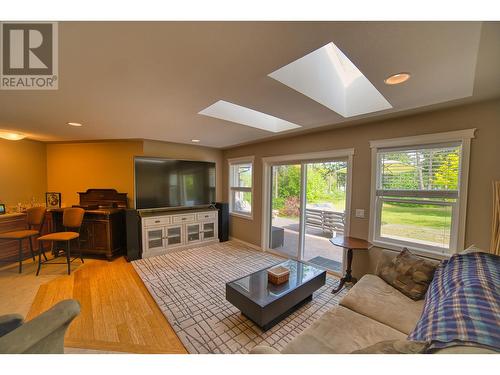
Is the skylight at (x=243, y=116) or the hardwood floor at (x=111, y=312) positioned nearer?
the hardwood floor at (x=111, y=312)

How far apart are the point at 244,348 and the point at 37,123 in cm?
387

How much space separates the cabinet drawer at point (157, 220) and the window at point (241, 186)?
165 cm

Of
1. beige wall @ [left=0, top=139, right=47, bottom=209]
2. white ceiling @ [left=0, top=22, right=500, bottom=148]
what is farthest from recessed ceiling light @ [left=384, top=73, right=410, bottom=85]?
beige wall @ [left=0, top=139, right=47, bottom=209]

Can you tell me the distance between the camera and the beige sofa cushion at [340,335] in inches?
47.8

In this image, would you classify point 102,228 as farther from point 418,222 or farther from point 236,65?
point 418,222

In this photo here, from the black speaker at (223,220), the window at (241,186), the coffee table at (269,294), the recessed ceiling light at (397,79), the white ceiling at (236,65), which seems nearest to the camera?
the white ceiling at (236,65)

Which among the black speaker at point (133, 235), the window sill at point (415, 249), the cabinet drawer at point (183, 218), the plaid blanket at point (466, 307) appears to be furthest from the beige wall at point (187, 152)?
the plaid blanket at point (466, 307)

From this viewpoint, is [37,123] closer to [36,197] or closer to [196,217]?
[36,197]

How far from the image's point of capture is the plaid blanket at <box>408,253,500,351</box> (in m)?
0.81

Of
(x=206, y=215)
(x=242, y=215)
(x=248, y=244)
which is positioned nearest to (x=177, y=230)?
(x=206, y=215)

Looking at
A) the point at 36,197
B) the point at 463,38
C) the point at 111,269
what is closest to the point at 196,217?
the point at 111,269

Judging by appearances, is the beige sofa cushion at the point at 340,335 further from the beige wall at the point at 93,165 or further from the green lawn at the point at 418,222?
the beige wall at the point at 93,165

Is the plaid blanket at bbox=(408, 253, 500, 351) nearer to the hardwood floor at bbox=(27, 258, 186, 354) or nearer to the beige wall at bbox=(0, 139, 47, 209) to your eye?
the hardwood floor at bbox=(27, 258, 186, 354)
